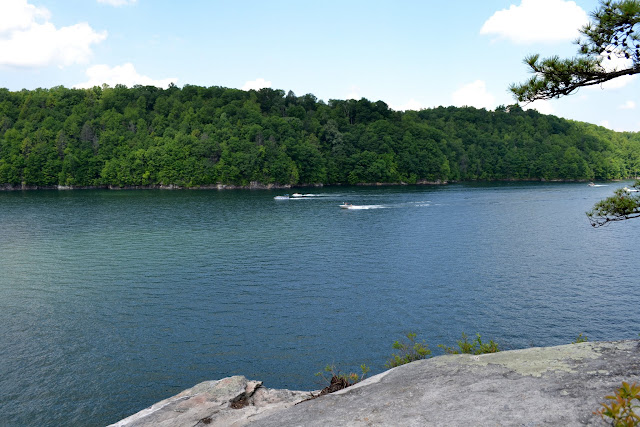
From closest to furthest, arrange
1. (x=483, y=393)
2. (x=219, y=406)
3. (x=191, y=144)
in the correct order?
(x=483, y=393), (x=219, y=406), (x=191, y=144)

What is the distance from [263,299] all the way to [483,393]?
27857mm

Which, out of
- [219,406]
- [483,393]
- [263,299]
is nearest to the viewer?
[483,393]

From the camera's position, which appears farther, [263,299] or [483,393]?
[263,299]

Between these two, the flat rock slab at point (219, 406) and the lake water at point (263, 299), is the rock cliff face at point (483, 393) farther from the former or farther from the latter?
the lake water at point (263, 299)

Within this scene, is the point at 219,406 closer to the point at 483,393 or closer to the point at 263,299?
the point at 483,393

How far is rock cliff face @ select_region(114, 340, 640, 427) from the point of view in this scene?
8109 millimetres

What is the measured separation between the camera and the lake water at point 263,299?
78.2ft

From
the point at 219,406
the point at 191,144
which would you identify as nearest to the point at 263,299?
the point at 219,406

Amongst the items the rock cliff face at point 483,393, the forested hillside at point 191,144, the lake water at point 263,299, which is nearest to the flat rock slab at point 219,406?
the rock cliff face at point 483,393

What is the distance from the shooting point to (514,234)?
6506 cm

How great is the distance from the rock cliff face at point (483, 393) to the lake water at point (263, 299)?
42.2 ft

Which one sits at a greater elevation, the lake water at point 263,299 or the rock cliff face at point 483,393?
the rock cliff face at point 483,393

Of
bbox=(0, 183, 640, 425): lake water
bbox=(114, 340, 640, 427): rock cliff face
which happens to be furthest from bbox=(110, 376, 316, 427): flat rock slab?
bbox=(0, 183, 640, 425): lake water

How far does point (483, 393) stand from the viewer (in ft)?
29.4
